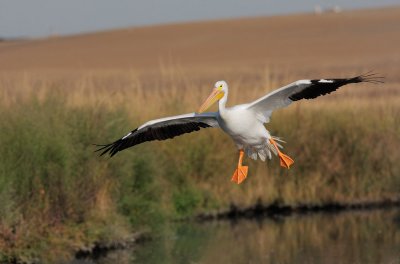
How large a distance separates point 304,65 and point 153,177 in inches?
1240

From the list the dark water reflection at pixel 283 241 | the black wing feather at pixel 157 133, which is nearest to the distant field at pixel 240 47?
the dark water reflection at pixel 283 241

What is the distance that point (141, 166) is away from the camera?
540 inches

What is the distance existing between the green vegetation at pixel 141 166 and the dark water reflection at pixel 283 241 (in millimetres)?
319

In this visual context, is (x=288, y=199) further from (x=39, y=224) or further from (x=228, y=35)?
(x=228, y=35)

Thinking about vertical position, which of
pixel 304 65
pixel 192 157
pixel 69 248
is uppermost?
pixel 304 65

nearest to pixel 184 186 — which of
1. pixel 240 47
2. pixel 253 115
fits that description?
pixel 253 115

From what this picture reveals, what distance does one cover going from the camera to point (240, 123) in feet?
31.1

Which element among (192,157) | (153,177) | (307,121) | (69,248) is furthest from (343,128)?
(69,248)

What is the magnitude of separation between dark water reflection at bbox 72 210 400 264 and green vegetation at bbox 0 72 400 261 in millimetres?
319

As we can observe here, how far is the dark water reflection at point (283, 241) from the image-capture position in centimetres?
1299

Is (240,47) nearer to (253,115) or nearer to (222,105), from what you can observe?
(253,115)

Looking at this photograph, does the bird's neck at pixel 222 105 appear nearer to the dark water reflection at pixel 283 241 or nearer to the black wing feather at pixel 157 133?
the black wing feather at pixel 157 133

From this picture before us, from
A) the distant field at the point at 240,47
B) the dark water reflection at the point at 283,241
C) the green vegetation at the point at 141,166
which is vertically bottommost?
the dark water reflection at the point at 283,241

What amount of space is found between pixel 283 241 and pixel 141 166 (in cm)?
218
